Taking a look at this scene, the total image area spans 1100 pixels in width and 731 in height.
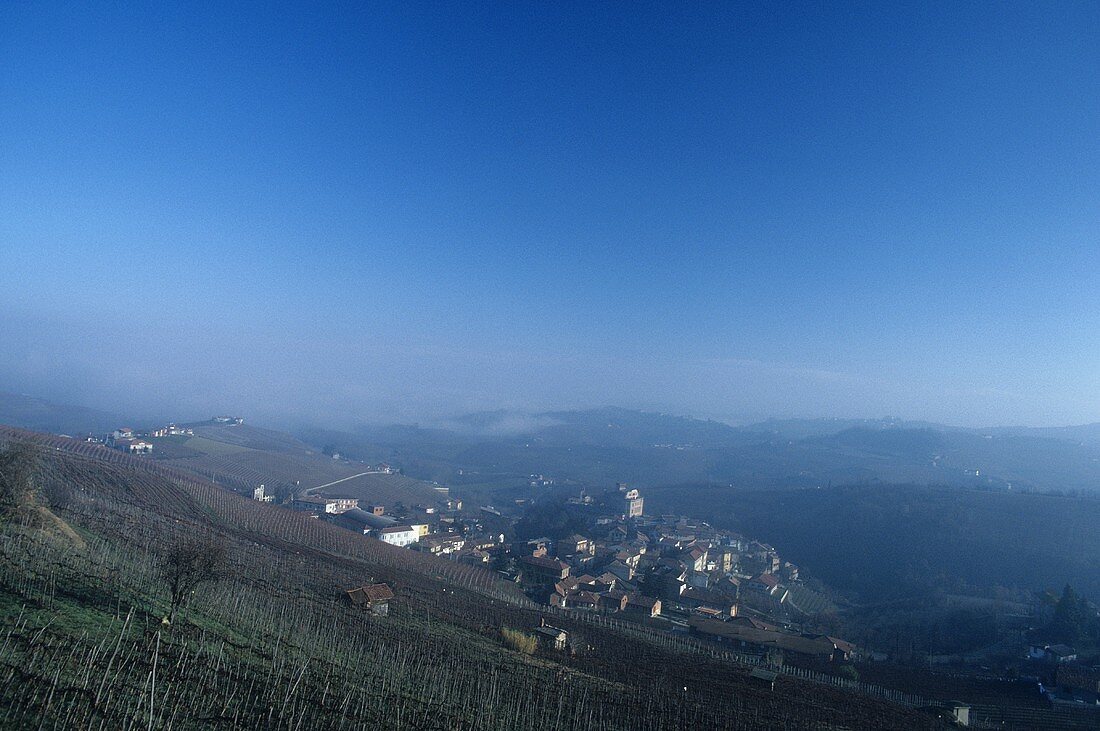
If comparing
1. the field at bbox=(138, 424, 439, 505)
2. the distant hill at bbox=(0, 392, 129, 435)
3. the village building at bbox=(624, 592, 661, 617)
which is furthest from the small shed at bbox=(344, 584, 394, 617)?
the distant hill at bbox=(0, 392, 129, 435)

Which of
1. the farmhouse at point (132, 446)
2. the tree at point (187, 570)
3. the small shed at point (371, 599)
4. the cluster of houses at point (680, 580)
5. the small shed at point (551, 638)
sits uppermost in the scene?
the tree at point (187, 570)

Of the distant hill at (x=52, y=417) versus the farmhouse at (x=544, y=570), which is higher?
the distant hill at (x=52, y=417)

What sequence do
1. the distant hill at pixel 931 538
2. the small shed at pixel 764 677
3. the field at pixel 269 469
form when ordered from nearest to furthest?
the small shed at pixel 764 677, the distant hill at pixel 931 538, the field at pixel 269 469

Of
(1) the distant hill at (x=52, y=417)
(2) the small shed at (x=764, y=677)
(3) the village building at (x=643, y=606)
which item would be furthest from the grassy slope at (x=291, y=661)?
(1) the distant hill at (x=52, y=417)

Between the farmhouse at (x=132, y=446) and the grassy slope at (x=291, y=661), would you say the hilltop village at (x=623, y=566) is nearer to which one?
the farmhouse at (x=132, y=446)

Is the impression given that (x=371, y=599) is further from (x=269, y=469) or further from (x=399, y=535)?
(x=269, y=469)

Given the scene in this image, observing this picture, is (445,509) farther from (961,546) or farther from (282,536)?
(961,546)
